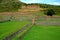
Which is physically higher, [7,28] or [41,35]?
[41,35]

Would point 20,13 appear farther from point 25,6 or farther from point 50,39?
point 50,39

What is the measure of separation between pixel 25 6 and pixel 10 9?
163 inches

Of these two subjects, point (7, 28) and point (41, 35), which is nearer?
point (41, 35)

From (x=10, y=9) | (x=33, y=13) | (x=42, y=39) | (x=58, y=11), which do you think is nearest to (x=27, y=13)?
(x=33, y=13)

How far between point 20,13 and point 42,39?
3024 cm

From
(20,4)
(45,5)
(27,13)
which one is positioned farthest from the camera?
(45,5)

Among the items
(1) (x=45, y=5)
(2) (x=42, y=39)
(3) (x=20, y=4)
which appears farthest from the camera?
(1) (x=45, y=5)

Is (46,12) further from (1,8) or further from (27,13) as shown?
(1,8)

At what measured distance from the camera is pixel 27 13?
144 ft

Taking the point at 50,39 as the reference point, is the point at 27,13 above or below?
below

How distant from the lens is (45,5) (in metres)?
50.9

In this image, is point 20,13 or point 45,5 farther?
point 45,5

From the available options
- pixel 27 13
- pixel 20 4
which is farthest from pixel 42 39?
pixel 20 4

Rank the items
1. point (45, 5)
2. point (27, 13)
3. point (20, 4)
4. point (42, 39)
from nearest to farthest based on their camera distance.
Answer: point (42, 39), point (27, 13), point (20, 4), point (45, 5)
